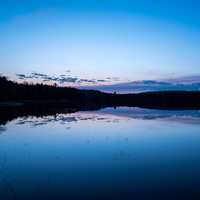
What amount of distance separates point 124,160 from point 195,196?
561 centimetres

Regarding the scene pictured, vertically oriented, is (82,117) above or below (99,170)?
below

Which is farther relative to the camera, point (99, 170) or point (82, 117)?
point (82, 117)

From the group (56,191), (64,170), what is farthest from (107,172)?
(56,191)

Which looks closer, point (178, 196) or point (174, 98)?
point (178, 196)

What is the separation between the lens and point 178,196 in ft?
30.8

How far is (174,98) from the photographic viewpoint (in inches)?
7554

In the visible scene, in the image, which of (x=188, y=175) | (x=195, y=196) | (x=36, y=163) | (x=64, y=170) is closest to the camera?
(x=195, y=196)

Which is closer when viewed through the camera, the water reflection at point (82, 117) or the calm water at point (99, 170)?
the calm water at point (99, 170)

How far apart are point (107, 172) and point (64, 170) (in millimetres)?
1925

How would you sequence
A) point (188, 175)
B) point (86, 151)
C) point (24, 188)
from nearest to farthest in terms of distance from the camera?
point (24, 188)
point (188, 175)
point (86, 151)

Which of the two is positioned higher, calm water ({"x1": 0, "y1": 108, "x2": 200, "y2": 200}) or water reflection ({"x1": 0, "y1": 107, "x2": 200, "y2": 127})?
calm water ({"x1": 0, "y1": 108, "x2": 200, "y2": 200})

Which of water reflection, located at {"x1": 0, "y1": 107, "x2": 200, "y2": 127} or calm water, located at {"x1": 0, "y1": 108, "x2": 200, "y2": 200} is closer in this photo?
calm water, located at {"x1": 0, "y1": 108, "x2": 200, "y2": 200}

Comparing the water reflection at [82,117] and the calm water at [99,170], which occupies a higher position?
the calm water at [99,170]

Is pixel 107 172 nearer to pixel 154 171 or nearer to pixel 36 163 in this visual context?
pixel 154 171
